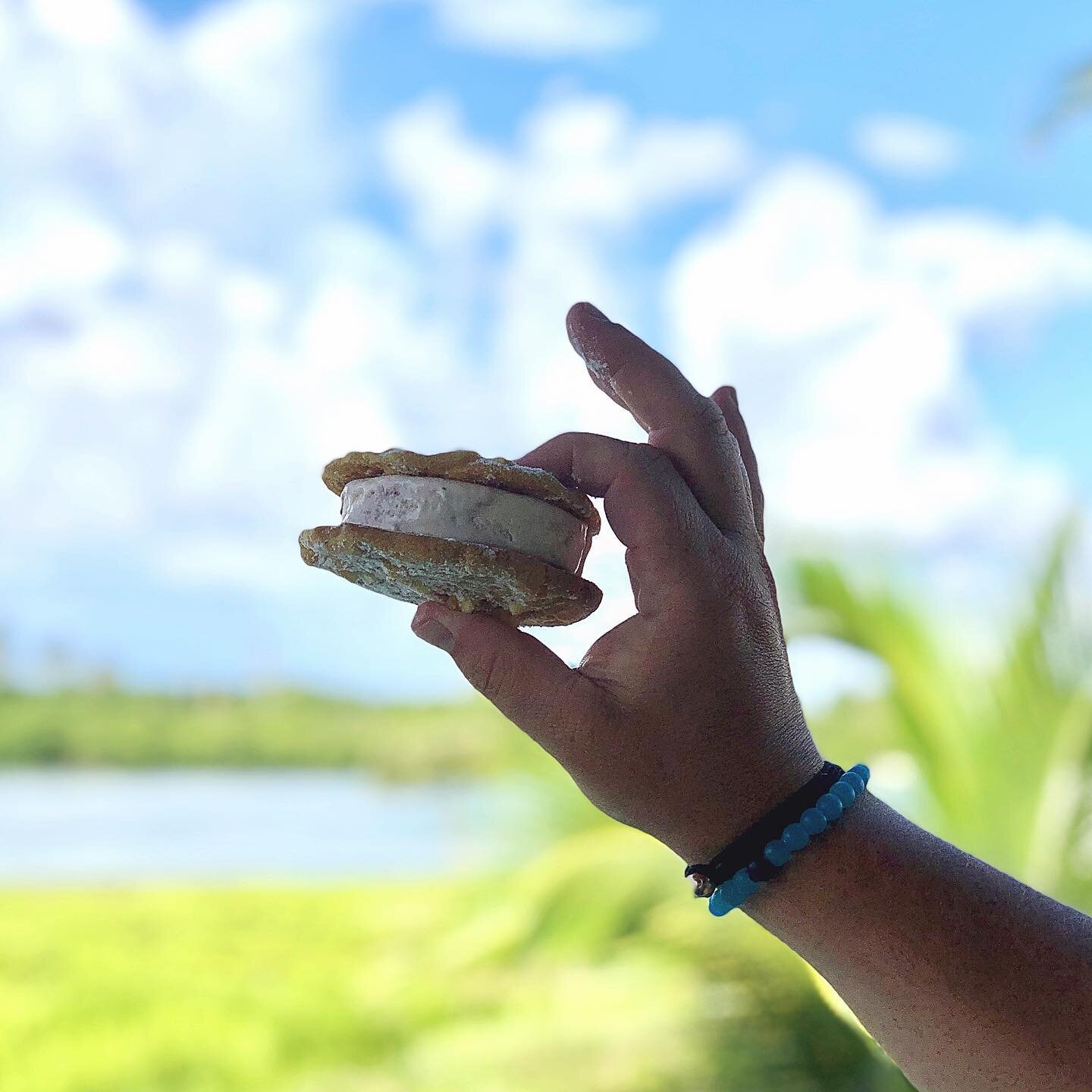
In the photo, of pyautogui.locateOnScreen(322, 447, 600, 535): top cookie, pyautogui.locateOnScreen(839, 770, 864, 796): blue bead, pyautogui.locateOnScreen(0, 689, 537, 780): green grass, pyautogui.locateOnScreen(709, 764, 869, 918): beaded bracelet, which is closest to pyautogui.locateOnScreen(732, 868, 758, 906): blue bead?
pyautogui.locateOnScreen(709, 764, 869, 918): beaded bracelet

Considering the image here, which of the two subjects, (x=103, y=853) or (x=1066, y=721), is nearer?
(x=1066, y=721)

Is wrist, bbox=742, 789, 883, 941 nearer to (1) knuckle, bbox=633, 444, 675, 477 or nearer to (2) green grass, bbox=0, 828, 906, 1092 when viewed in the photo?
(1) knuckle, bbox=633, 444, 675, 477

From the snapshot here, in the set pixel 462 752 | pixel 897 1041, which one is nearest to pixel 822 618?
pixel 462 752

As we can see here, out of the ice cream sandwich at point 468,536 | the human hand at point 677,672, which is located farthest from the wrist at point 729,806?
the ice cream sandwich at point 468,536

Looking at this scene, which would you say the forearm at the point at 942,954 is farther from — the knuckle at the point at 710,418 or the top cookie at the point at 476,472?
the top cookie at the point at 476,472

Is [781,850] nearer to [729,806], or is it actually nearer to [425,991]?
[729,806]

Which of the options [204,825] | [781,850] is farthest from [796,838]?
[204,825]

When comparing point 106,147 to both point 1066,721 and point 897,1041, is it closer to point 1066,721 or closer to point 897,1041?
point 1066,721
